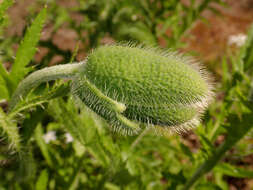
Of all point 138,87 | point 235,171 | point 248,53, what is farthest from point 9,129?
point 248,53

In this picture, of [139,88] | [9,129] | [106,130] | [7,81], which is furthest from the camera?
[106,130]

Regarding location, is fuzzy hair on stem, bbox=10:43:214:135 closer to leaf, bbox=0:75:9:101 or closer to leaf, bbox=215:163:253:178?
leaf, bbox=0:75:9:101

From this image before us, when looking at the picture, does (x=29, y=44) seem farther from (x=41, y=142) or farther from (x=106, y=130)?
(x=106, y=130)

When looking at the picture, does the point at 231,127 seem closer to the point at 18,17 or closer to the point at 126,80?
the point at 126,80

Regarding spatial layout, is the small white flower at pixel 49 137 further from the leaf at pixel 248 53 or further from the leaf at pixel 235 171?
the leaf at pixel 248 53

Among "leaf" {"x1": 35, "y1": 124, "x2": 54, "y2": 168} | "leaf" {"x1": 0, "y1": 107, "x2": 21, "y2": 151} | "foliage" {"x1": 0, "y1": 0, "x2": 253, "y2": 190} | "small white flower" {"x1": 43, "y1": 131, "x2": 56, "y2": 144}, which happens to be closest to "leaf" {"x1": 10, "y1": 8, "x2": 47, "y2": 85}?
"foliage" {"x1": 0, "y1": 0, "x2": 253, "y2": 190}

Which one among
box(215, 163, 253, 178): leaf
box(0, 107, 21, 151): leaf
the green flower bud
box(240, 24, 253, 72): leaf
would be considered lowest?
box(215, 163, 253, 178): leaf
